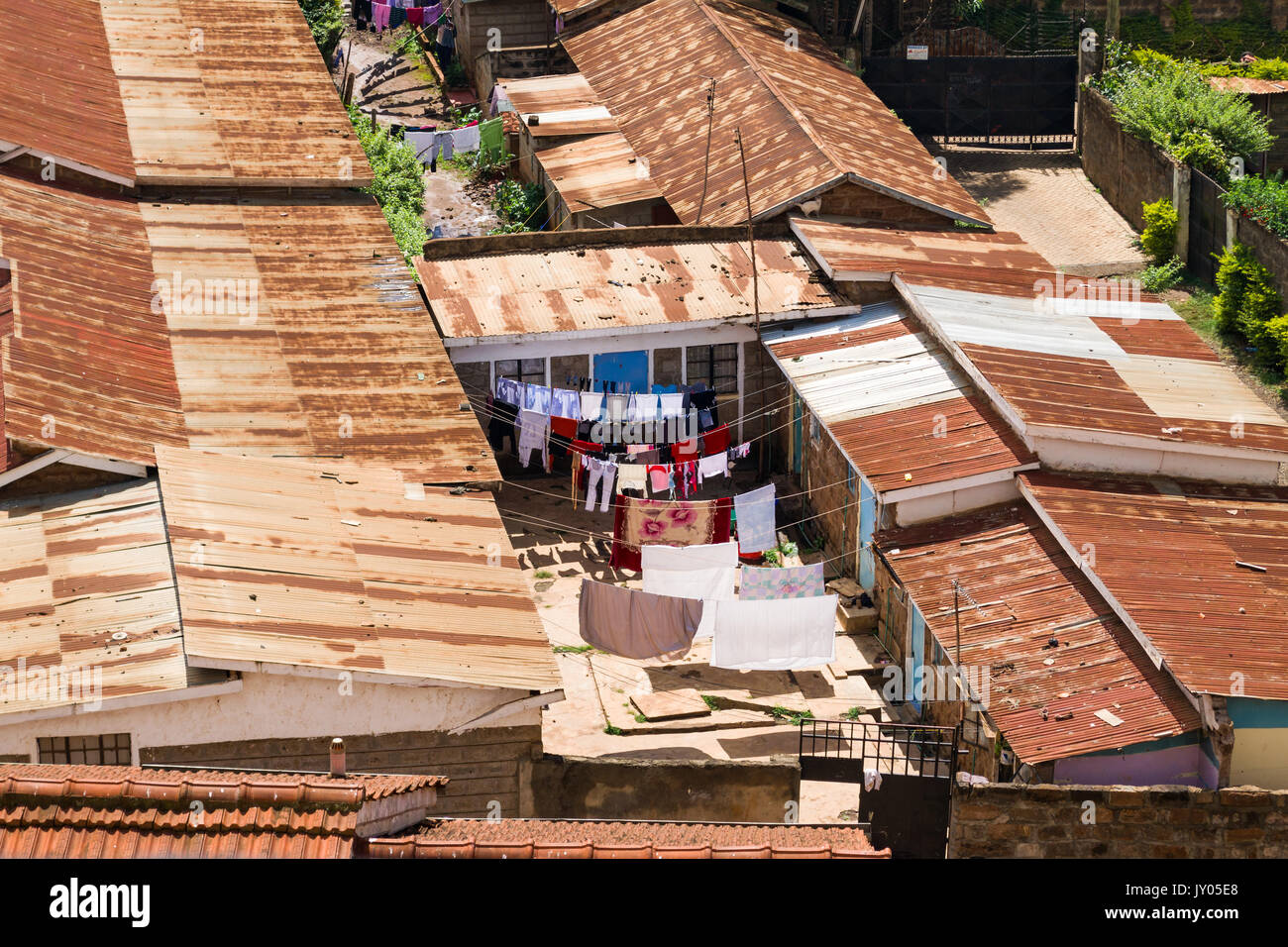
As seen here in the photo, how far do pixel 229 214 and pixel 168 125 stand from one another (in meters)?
4.06

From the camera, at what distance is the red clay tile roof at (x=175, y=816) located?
12.9 m

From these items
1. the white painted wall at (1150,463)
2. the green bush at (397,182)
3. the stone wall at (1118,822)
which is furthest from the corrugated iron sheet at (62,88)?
Result: the stone wall at (1118,822)

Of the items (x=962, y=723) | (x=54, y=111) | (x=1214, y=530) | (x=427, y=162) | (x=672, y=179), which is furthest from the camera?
(x=427, y=162)

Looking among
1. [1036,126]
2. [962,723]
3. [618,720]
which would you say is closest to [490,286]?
[618,720]

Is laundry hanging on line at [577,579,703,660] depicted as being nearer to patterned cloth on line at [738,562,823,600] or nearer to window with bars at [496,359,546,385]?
patterned cloth on line at [738,562,823,600]

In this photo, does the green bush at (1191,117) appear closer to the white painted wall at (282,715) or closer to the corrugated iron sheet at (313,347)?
the corrugated iron sheet at (313,347)

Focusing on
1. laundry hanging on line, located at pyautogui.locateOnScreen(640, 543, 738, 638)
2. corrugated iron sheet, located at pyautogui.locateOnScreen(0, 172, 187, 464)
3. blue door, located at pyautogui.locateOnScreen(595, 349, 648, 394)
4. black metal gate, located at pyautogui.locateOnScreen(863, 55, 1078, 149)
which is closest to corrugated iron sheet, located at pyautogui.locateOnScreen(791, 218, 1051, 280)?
blue door, located at pyautogui.locateOnScreen(595, 349, 648, 394)

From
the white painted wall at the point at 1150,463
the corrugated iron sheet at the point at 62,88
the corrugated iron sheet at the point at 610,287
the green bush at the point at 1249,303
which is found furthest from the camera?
the green bush at the point at 1249,303

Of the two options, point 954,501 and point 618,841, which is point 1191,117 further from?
point 618,841

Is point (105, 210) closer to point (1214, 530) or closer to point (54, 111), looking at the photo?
point (54, 111)

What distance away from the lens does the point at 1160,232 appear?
36.1m

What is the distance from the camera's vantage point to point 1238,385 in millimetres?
27203

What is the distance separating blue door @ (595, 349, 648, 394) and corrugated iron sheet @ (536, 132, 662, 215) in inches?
223

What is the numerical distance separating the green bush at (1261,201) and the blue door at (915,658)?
13249mm
